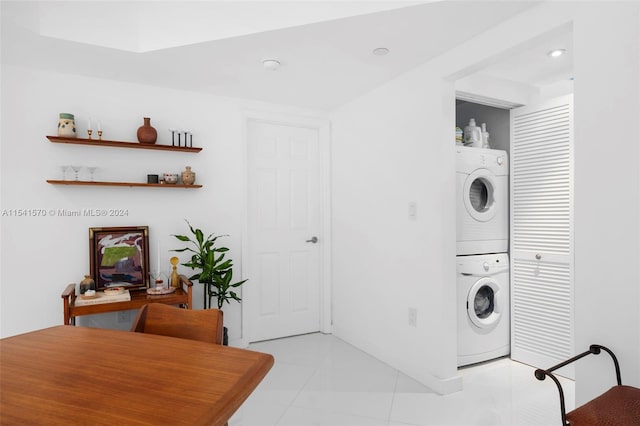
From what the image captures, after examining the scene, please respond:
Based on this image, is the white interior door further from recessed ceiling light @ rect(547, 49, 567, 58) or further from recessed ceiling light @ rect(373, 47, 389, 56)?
recessed ceiling light @ rect(547, 49, 567, 58)

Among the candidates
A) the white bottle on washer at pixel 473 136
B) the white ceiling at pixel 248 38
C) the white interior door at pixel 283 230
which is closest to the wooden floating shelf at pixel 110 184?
the white interior door at pixel 283 230

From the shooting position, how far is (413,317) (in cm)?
283

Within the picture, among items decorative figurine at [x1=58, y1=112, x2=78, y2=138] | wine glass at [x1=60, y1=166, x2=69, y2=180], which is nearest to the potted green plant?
wine glass at [x1=60, y1=166, x2=69, y2=180]

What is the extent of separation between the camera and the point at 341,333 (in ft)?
12.3

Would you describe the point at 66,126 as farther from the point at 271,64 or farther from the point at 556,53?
the point at 556,53

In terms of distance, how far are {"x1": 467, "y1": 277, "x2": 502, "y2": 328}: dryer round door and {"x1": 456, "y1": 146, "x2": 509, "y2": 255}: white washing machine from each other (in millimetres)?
270

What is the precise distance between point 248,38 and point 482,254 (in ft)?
7.86

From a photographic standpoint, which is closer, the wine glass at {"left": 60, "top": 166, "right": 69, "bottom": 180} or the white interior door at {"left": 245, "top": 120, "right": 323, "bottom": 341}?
the wine glass at {"left": 60, "top": 166, "right": 69, "bottom": 180}

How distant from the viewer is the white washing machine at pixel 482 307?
2.94m

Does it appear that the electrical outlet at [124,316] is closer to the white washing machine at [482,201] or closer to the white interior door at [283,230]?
the white interior door at [283,230]

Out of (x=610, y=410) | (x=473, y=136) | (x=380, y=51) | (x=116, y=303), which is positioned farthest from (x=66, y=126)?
(x=610, y=410)

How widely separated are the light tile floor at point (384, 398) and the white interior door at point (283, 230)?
611 millimetres

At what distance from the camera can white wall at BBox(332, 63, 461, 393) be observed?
2600 millimetres

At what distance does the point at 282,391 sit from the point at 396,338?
0.98 metres
